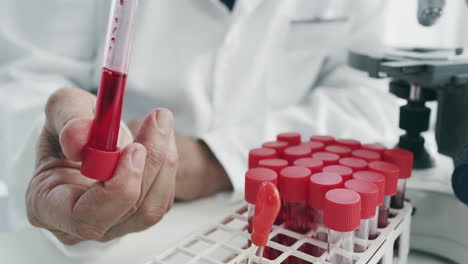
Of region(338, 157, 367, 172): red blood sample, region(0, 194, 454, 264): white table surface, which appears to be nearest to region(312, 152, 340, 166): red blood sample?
region(338, 157, 367, 172): red blood sample

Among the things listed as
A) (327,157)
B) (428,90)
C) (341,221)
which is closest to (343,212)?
(341,221)

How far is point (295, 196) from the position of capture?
36 centimetres

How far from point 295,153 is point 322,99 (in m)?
0.30

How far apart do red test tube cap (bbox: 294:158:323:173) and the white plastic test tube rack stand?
57 millimetres

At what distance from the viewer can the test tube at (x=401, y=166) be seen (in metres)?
0.41

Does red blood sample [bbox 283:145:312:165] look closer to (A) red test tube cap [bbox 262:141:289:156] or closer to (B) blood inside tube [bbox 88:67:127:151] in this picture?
(A) red test tube cap [bbox 262:141:289:156]

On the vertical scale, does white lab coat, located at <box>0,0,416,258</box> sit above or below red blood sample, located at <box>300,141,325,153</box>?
above

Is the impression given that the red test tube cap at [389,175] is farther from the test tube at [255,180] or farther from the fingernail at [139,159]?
the fingernail at [139,159]

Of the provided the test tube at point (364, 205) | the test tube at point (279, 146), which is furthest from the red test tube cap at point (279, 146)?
the test tube at point (364, 205)

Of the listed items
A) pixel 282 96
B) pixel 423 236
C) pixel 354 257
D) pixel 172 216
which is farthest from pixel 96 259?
pixel 282 96

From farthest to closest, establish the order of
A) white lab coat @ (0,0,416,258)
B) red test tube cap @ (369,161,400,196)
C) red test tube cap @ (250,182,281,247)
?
white lab coat @ (0,0,416,258)
red test tube cap @ (369,161,400,196)
red test tube cap @ (250,182,281,247)

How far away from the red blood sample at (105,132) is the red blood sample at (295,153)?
0.58 ft

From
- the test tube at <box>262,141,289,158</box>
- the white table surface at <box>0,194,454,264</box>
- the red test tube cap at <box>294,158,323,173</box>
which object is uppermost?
the test tube at <box>262,141,289,158</box>

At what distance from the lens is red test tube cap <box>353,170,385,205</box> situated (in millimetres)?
355
